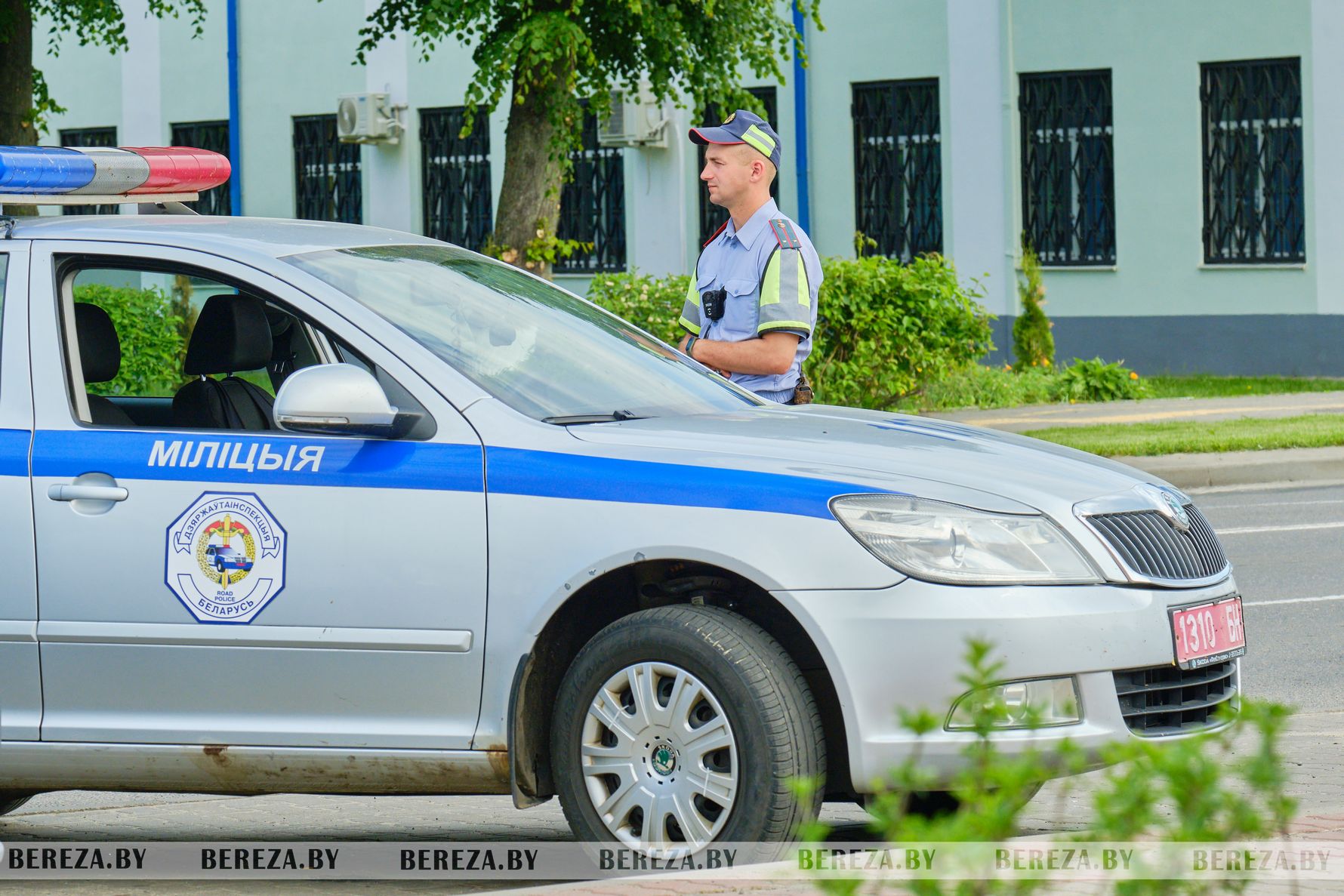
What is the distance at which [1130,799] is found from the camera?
7.24 ft

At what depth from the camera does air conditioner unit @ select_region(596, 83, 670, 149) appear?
25297 mm

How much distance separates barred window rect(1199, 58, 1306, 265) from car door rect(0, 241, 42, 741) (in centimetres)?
1912

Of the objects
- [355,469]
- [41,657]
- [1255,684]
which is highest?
[355,469]

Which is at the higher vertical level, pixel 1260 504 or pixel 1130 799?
pixel 1130 799

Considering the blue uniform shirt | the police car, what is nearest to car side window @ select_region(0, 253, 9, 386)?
the police car

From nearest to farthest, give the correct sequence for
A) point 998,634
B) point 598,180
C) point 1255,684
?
point 998,634
point 1255,684
point 598,180

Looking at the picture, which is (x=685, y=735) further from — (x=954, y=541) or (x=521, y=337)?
(x=521, y=337)

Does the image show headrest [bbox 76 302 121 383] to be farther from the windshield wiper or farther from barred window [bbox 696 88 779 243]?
barred window [bbox 696 88 779 243]

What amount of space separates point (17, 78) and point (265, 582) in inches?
578

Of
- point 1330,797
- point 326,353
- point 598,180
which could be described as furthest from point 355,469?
point 598,180

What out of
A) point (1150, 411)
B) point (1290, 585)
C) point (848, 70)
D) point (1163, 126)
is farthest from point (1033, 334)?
point (1290, 585)

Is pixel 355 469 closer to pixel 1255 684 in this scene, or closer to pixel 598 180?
pixel 1255 684

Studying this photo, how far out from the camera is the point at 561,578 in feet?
14.5

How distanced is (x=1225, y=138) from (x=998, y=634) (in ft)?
63.4
